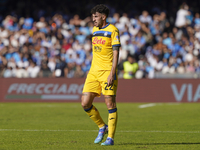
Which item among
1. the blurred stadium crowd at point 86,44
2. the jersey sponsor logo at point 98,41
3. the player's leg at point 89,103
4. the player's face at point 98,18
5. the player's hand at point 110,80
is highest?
the player's face at point 98,18

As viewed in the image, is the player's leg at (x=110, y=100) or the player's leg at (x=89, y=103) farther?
the player's leg at (x=89, y=103)

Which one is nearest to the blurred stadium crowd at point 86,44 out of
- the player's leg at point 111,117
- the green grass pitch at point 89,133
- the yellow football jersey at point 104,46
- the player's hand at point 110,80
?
the green grass pitch at point 89,133

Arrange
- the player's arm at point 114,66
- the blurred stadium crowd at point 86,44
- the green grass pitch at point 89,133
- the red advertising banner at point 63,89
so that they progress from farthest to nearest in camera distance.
A: the blurred stadium crowd at point 86,44, the red advertising banner at point 63,89, the green grass pitch at point 89,133, the player's arm at point 114,66

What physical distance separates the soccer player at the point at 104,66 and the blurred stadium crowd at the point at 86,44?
37.7 ft

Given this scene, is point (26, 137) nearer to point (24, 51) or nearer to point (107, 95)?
point (107, 95)

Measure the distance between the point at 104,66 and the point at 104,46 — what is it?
340 mm

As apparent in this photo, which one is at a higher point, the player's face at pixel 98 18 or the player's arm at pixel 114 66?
the player's face at pixel 98 18

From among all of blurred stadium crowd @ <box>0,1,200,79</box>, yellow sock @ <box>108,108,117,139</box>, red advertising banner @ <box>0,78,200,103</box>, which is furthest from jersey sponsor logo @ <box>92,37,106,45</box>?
blurred stadium crowd @ <box>0,1,200,79</box>

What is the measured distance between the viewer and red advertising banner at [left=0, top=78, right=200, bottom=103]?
1798 centimetres

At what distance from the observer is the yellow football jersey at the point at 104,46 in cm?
673

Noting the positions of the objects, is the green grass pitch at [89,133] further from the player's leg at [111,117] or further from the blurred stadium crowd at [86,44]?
the blurred stadium crowd at [86,44]

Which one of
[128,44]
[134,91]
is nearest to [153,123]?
[134,91]

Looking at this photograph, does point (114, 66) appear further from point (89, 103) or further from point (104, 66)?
point (89, 103)


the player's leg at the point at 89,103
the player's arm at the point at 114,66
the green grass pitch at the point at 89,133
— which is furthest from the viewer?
the player's leg at the point at 89,103
